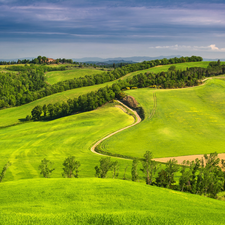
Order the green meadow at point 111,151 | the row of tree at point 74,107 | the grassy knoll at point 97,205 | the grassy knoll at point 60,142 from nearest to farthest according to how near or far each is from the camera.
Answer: the grassy knoll at point 97,205, the green meadow at point 111,151, the grassy knoll at point 60,142, the row of tree at point 74,107

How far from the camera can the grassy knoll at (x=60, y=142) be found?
6197 centimetres

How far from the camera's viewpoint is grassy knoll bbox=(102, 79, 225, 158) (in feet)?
240

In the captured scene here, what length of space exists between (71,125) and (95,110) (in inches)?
1176

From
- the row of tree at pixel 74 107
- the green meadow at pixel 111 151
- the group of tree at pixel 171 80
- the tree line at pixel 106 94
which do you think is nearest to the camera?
the green meadow at pixel 111 151

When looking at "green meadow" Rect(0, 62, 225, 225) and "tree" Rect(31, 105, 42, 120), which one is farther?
"tree" Rect(31, 105, 42, 120)

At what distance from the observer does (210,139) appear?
258ft

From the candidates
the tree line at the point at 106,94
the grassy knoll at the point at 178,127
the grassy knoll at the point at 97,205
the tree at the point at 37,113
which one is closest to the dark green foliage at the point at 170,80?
the tree line at the point at 106,94

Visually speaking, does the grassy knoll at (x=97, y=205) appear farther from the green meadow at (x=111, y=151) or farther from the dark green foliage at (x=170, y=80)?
the dark green foliage at (x=170, y=80)

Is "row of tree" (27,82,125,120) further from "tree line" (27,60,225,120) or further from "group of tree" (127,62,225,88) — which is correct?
"group of tree" (127,62,225,88)

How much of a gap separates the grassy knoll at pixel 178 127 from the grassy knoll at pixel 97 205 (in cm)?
3765

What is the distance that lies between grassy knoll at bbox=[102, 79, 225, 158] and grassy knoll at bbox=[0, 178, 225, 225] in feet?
124

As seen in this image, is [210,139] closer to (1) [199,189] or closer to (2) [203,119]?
(2) [203,119]

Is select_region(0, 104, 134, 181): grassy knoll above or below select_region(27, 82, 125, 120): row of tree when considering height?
below

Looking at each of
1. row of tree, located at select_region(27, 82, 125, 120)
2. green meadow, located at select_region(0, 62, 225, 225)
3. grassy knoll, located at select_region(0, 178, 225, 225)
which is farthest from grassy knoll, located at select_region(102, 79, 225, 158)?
grassy knoll, located at select_region(0, 178, 225, 225)
